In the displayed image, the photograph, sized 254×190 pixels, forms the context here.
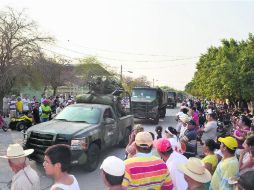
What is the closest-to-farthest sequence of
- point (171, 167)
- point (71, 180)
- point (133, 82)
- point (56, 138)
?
point (71, 180) → point (171, 167) → point (56, 138) → point (133, 82)

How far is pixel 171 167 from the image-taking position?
475 cm

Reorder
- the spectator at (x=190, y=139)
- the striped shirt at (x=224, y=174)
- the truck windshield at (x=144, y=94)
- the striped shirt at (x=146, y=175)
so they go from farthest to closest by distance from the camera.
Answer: the truck windshield at (x=144, y=94) → the spectator at (x=190, y=139) → the striped shirt at (x=224, y=174) → the striped shirt at (x=146, y=175)

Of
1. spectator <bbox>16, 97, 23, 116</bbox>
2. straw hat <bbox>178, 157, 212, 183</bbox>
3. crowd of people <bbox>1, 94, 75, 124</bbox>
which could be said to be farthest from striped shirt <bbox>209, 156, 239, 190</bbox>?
spectator <bbox>16, 97, 23, 116</bbox>

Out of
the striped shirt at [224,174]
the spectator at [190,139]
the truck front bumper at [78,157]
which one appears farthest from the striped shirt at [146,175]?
the truck front bumper at [78,157]

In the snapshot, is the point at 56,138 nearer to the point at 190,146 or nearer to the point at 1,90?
the point at 190,146

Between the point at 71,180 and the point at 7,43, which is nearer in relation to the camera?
the point at 71,180

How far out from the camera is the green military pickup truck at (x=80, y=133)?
920cm

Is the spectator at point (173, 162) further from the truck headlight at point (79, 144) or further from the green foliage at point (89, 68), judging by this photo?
the green foliage at point (89, 68)

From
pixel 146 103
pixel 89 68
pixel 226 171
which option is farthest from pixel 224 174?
pixel 89 68

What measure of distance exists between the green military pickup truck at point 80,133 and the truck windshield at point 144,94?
504 inches

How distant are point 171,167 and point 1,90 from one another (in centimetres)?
2358

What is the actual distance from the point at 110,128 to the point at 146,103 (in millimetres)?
12792

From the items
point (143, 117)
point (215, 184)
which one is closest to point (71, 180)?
point (215, 184)

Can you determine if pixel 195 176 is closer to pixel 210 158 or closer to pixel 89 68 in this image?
pixel 210 158
